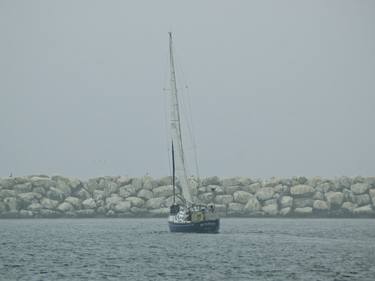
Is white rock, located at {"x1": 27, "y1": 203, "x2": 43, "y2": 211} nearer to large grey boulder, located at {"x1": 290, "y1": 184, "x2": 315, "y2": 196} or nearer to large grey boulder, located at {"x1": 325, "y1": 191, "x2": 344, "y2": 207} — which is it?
large grey boulder, located at {"x1": 290, "y1": 184, "x2": 315, "y2": 196}

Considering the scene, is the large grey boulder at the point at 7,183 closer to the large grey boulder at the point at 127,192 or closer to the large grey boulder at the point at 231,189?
the large grey boulder at the point at 127,192

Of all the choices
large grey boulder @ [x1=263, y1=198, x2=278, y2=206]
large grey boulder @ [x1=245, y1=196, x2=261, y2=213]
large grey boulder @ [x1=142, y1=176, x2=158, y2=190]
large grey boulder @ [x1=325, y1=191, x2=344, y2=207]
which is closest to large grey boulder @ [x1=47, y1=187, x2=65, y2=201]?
large grey boulder @ [x1=142, y1=176, x2=158, y2=190]

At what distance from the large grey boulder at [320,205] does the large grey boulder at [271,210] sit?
19.7 ft

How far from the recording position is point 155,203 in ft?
455

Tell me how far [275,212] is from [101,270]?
73.9 metres

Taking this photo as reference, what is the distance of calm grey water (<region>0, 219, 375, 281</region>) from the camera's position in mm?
61000

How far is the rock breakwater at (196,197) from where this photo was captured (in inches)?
5335

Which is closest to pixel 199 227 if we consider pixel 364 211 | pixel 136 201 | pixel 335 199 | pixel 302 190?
pixel 302 190

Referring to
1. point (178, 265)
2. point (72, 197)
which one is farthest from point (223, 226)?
point (178, 265)

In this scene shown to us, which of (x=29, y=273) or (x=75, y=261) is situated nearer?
(x=29, y=273)

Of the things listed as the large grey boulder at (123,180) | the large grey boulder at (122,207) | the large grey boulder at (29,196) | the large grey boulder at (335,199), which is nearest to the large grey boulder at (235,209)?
the large grey boulder at (335,199)

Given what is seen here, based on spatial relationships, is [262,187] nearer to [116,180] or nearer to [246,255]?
[116,180]

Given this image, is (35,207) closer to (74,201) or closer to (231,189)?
(74,201)

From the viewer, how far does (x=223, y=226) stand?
113750mm
